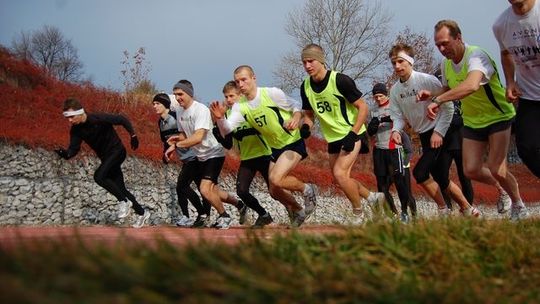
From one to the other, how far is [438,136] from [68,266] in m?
7.13

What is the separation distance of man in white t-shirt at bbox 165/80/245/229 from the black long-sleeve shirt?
1.24 meters

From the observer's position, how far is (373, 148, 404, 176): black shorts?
1160 centimetres

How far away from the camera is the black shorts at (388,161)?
38.1 feet

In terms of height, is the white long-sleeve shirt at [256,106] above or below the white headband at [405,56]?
below

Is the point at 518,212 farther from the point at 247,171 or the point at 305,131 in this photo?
the point at 247,171

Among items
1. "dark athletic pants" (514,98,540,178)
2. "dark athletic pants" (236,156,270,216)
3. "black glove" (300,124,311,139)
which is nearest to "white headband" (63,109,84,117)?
"dark athletic pants" (236,156,270,216)

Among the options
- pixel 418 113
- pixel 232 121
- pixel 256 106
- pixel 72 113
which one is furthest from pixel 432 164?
pixel 72 113

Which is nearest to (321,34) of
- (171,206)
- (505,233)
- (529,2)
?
(171,206)

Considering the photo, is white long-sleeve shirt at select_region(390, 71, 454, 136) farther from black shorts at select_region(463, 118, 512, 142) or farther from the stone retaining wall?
the stone retaining wall

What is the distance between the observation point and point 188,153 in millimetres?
11758

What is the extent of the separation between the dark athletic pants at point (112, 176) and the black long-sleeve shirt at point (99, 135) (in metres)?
0.12

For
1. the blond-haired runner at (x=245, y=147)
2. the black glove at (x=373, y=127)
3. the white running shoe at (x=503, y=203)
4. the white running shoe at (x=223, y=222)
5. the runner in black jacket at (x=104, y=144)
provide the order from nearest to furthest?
the white running shoe at (x=503, y=203), the blond-haired runner at (x=245, y=147), the white running shoe at (x=223, y=222), the runner in black jacket at (x=104, y=144), the black glove at (x=373, y=127)

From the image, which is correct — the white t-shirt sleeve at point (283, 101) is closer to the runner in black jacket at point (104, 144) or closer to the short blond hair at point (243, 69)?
the short blond hair at point (243, 69)

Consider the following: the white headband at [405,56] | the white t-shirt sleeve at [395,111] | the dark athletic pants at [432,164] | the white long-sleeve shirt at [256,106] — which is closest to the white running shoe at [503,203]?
the dark athletic pants at [432,164]
